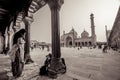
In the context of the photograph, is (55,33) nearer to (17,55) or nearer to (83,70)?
(17,55)

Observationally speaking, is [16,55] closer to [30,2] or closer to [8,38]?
[30,2]

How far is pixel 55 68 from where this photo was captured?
364cm

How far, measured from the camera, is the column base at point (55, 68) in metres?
3.44

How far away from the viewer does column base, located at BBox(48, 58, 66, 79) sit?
3.44m

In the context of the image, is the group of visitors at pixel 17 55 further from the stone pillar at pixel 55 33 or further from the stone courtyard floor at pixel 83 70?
the stone pillar at pixel 55 33

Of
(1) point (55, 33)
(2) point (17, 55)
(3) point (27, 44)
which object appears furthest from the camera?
(3) point (27, 44)

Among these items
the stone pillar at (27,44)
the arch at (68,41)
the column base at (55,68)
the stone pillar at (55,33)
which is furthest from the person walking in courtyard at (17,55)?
the arch at (68,41)

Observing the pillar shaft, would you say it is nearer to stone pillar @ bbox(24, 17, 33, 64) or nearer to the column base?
the column base

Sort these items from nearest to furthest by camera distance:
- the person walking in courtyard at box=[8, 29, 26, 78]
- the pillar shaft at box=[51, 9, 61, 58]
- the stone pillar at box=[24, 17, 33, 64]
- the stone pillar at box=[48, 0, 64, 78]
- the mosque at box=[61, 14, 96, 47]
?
the person walking in courtyard at box=[8, 29, 26, 78] < the stone pillar at box=[48, 0, 64, 78] < the pillar shaft at box=[51, 9, 61, 58] < the stone pillar at box=[24, 17, 33, 64] < the mosque at box=[61, 14, 96, 47]

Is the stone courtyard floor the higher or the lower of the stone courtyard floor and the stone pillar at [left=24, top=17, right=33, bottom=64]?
the lower

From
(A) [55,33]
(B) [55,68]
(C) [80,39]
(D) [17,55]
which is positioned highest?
(C) [80,39]

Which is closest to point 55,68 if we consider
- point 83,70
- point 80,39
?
point 83,70

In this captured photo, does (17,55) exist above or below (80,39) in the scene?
below

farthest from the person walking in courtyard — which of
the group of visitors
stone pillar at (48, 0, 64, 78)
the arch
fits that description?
the arch
